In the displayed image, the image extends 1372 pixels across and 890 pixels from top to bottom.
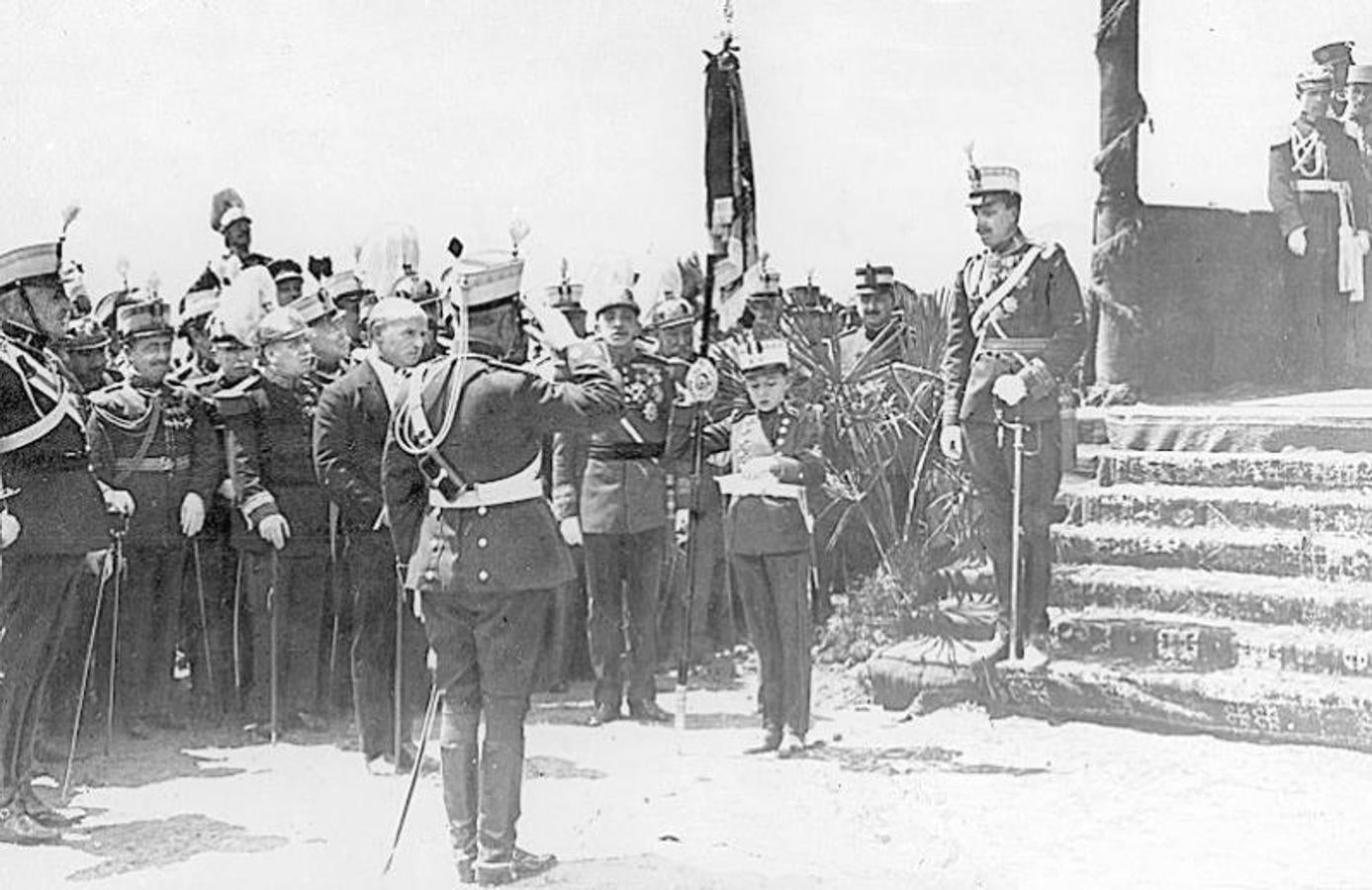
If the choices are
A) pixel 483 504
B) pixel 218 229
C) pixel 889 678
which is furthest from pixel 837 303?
pixel 218 229

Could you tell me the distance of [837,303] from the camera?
5.61m

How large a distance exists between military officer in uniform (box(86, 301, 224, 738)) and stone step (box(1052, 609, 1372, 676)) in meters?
3.23

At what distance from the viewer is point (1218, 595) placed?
5.37 metres

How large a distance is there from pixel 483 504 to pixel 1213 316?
3.24m

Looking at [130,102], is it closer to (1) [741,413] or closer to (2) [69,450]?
(2) [69,450]

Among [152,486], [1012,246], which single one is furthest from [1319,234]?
[152,486]

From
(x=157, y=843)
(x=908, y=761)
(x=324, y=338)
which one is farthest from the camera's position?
(x=324, y=338)

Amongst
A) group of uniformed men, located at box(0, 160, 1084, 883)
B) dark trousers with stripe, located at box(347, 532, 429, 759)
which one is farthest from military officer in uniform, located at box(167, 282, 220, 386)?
dark trousers with stripe, located at box(347, 532, 429, 759)

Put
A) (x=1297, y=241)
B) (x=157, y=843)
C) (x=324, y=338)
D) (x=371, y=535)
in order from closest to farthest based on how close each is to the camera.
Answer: (x=157, y=843), (x=371, y=535), (x=324, y=338), (x=1297, y=241)

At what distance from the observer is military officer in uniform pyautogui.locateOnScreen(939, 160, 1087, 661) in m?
5.49

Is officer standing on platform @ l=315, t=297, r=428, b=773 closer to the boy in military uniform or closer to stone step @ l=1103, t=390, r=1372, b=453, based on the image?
the boy in military uniform

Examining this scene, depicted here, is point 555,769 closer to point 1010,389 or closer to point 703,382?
point 703,382

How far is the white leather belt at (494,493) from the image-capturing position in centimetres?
429

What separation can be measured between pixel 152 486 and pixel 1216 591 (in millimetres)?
3814
